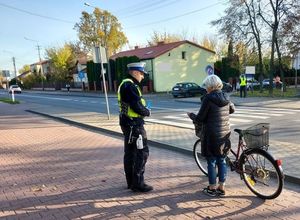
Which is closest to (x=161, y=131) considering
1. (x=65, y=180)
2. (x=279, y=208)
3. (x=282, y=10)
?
(x=65, y=180)

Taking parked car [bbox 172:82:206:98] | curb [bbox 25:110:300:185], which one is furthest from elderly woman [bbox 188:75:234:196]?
parked car [bbox 172:82:206:98]

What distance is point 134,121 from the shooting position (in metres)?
5.21

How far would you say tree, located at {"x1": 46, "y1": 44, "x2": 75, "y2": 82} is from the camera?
70.2 meters

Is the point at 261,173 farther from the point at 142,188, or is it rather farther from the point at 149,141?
the point at 149,141

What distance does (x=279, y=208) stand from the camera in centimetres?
441

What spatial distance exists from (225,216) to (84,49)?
7169cm

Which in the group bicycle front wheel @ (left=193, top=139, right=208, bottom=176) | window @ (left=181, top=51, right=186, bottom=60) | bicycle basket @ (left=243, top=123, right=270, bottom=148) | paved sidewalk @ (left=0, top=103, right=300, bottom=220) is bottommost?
paved sidewalk @ (left=0, top=103, right=300, bottom=220)

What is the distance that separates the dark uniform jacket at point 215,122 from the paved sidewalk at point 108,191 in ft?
2.31

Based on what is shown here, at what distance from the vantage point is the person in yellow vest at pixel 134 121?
5.10 metres

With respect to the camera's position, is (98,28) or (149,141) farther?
(98,28)

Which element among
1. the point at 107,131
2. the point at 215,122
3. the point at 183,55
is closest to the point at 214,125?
the point at 215,122

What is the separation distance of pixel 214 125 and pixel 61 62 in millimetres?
68854

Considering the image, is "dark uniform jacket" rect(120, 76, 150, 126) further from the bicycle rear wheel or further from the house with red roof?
the house with red roof

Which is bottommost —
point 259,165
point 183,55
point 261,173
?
point 261,173
